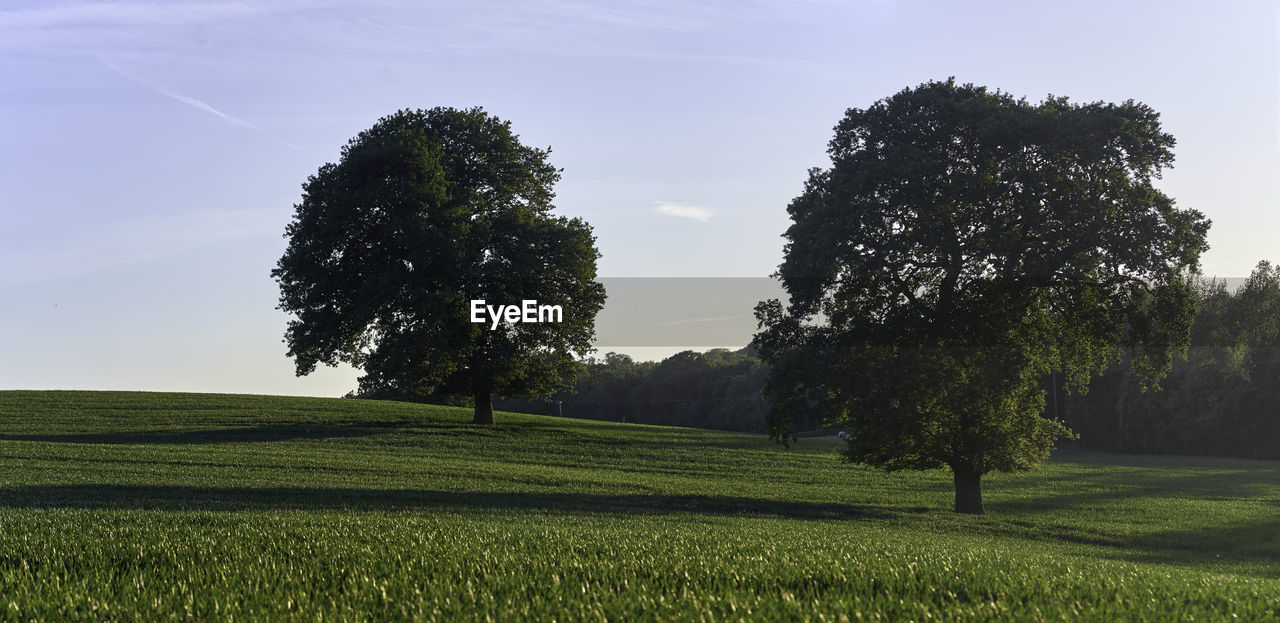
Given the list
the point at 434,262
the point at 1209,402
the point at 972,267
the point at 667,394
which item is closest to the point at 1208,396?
the point at 1209,402

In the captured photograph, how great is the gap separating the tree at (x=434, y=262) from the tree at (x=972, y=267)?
2270cm

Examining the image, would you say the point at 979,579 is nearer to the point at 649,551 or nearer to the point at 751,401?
Result: the point at 649,551

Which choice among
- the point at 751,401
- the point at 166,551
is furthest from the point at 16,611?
the point at 751,401

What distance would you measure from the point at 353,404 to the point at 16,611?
57.6 meters

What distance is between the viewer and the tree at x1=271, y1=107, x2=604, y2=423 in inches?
1890

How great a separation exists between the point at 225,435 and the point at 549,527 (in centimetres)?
3545

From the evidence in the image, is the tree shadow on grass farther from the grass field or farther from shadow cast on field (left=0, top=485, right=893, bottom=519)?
shadow cast on field (left=0, top=485, right=893, bottom=519)

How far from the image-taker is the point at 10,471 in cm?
2642

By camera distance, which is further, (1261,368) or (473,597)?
(1261,368)

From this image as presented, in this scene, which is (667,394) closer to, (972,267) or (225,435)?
(225,435)

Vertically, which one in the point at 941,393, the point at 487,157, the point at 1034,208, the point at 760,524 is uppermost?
the point at 487,157

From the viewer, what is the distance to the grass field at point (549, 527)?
28.2 ft

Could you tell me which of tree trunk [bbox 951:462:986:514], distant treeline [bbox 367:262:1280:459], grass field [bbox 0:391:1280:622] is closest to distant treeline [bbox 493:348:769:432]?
distant treeline [bbox 367:262:1280:459]

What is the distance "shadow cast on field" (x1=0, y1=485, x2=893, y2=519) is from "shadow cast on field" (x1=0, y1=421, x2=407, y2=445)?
66.2 ft
